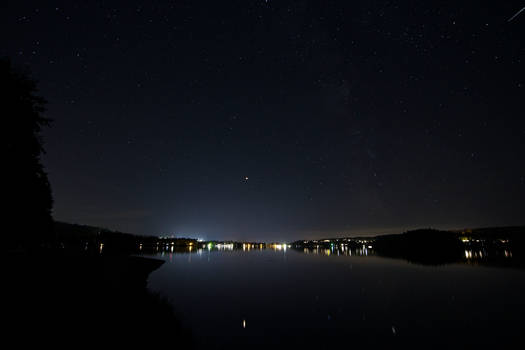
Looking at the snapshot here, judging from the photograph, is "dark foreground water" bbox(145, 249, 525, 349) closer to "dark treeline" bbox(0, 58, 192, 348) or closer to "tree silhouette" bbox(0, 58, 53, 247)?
"dark treeline" bbox(0, 58, 192, 348)

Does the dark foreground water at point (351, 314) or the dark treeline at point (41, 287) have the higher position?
the dark treeline at point (41, 287)

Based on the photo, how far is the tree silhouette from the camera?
18547 millimetres

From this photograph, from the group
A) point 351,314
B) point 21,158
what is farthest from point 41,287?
point 351,314

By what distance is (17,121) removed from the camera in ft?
62.4

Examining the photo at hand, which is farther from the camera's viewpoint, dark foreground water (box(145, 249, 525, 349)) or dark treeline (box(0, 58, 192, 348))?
dark foreground water (box(145, 249, 525, 349))

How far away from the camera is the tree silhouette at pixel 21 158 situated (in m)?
18.5

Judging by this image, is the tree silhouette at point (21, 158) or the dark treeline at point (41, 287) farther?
the tree silhouette at point (21, 158)

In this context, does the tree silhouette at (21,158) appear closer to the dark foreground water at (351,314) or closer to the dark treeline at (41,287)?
the dark treeline at (41,287)

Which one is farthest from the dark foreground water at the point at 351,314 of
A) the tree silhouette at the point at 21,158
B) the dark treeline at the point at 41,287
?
the tree silhouette at the point at 21,158

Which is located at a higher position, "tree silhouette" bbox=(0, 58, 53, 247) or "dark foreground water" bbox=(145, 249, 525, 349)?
"tree silhouette" bbox=(0, 58, 53, 247)

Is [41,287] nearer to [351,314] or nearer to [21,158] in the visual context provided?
[21,158]

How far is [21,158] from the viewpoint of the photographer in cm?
1947

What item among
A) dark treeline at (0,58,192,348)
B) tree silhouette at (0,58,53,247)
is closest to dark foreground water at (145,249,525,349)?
dark treeline at (0,58,192,348)

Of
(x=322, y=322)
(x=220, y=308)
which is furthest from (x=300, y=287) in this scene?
(x=322, y=322)
